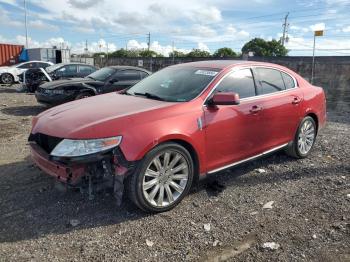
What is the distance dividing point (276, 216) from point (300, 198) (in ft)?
2.13

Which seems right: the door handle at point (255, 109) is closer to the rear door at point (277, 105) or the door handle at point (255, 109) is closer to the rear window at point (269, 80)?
the rear door at point (277, 105)

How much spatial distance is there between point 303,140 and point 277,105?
1135mm

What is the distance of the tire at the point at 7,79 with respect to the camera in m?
18.2

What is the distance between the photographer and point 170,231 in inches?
133

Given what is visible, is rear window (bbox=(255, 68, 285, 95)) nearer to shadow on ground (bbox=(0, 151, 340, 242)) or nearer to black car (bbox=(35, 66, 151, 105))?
shadow on ground (bbox=(0, 151, 340, 242))

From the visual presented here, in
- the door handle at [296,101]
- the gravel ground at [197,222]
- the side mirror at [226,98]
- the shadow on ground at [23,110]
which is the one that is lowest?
the gravel ground at [197,222]

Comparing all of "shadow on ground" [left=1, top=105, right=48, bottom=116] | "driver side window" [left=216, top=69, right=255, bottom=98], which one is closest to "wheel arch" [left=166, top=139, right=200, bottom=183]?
"driver side window" [left=216, top=69, right=255, bottom=98]

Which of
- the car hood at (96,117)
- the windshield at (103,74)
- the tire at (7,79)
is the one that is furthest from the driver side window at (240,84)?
the tire at (7,79)

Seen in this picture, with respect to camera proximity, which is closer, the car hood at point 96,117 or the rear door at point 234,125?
the car hood at point 96,117

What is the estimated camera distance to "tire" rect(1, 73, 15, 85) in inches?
716

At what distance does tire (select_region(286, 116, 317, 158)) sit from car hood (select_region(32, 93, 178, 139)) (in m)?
2.49

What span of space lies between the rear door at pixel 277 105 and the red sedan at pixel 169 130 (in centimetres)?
1

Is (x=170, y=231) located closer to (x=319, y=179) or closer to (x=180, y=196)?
(x=180, y=196)

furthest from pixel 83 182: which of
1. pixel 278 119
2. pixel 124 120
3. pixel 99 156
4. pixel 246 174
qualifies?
pixel 278 119
